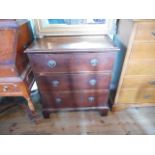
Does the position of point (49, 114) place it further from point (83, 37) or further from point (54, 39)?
point (83, 37)

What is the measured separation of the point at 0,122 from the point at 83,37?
1.39 metres

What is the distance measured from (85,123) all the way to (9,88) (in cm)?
91

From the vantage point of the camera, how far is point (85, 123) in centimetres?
155

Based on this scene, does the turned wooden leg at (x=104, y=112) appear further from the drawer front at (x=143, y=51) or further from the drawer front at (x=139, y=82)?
the drawer front at (x=143, y=51)

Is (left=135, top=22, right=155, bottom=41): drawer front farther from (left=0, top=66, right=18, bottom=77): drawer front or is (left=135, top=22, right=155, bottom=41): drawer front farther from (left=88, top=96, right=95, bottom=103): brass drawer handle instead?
(left=0, top=66, right=18, bottom=77): drawer front

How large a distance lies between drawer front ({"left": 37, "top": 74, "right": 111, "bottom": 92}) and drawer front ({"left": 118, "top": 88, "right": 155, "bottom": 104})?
291 millimetres

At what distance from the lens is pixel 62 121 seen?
158 centimetres

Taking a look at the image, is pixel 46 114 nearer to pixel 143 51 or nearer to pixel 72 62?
pixel 72 62

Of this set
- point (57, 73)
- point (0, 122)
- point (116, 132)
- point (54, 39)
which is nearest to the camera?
point (57, 73)

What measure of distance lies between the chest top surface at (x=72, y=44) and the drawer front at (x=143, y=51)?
0.69 ft

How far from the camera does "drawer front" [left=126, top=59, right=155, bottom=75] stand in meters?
1.25

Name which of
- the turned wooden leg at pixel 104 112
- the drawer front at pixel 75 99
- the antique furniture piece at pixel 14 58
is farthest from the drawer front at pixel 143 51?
the antique furniture piece at pixel 14 58

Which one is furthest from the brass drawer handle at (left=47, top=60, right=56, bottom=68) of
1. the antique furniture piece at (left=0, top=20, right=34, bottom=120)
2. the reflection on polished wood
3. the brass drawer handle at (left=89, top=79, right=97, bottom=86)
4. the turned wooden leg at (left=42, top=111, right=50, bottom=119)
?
the reflection on polished wood
